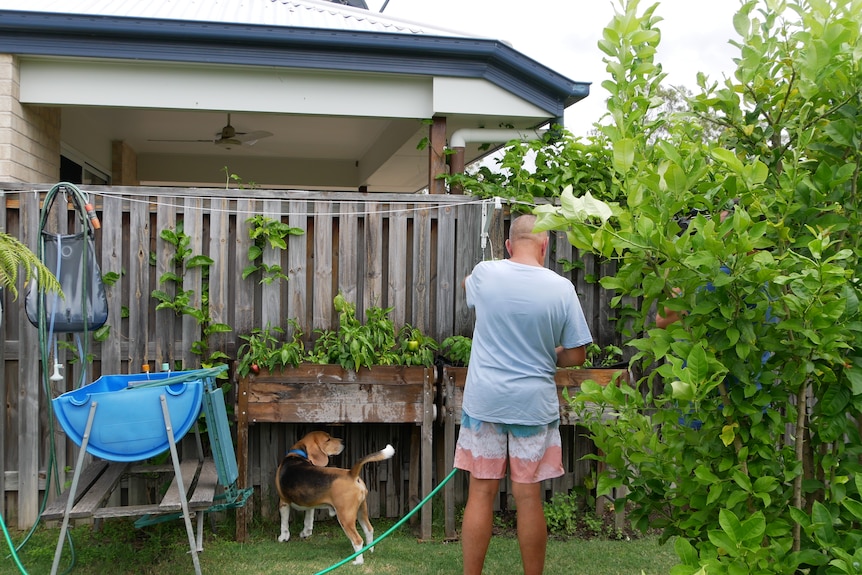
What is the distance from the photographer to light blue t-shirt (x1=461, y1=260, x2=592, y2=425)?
3.59m

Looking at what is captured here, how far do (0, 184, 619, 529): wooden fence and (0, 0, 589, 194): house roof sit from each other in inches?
63.7

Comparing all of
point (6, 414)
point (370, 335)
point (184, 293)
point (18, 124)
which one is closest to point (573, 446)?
point (370, 335)

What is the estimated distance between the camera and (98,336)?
4.88 m

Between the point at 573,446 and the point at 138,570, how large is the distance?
117 inches

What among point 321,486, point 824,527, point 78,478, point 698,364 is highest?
point 698,364

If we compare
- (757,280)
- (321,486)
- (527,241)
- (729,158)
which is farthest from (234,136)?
(757,280)

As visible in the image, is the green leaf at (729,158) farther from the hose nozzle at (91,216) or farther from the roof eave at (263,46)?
the roof eave at (263,46)

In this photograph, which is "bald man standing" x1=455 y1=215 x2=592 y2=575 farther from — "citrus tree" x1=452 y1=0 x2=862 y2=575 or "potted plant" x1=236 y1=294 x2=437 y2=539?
"citrus tree" x1=452 y1=0 x2=862 y2=575

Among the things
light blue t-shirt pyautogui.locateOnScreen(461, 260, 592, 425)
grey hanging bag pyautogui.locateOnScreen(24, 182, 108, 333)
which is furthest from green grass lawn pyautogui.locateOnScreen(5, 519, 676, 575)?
grey hanging bag pyautogui.locateOnScreen(24, 182, 108, 333)

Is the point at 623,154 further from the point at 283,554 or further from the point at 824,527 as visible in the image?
the point at 283,554

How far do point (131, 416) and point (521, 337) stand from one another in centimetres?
198

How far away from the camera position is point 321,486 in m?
→ 4.53

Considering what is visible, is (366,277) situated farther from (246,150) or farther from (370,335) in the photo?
(246,150)

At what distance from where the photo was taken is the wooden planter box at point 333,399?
4.73 m
